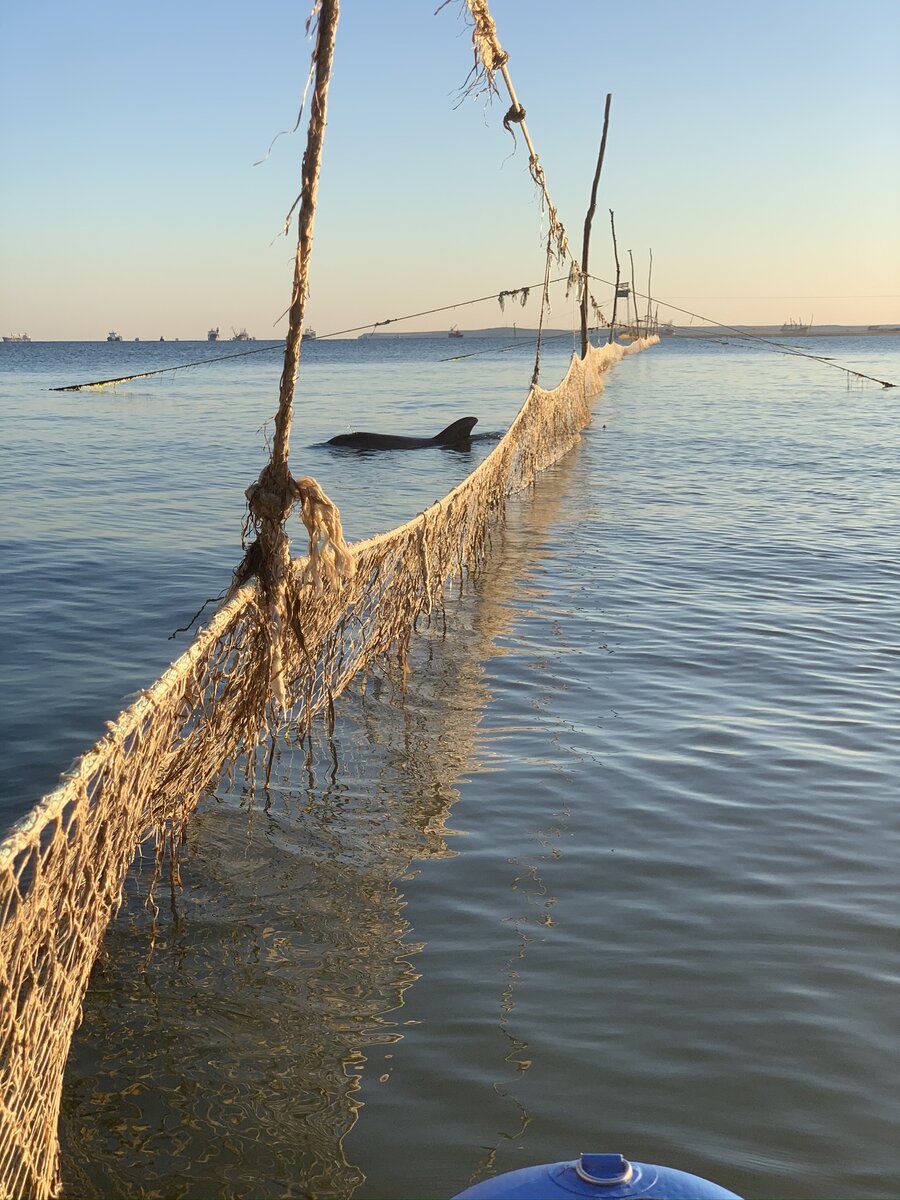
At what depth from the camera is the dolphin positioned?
20.8 meters

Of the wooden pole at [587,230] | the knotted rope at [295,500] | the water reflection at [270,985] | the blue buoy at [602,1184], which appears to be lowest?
the water reflection at [270,985]

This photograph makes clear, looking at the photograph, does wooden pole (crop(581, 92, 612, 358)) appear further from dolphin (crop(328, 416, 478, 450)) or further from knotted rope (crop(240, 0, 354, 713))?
knotted rope (crop(240, 0, 354, 713))

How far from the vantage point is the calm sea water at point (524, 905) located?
9.21ft

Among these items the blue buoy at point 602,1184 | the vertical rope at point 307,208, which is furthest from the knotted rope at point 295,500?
the blue buoy at point 602,1184

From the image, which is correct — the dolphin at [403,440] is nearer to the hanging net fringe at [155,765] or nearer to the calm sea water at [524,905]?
the calm sea water at [524,905]

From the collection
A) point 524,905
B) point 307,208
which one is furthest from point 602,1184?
point 307,208

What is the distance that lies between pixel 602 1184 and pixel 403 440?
769 inches

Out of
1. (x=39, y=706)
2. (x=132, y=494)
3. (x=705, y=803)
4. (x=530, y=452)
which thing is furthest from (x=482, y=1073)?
(x=132, y=494)

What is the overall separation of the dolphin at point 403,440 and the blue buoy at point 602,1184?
62.6ft

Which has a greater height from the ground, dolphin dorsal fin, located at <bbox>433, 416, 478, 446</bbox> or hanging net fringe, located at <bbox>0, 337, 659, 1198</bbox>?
dolphin dorsal fin, located at <bbox>433, 416, 478, 446</bbox>

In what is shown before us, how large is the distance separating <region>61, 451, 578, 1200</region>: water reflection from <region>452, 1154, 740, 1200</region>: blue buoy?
0.81 metres

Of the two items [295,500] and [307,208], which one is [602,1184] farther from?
[307,208]

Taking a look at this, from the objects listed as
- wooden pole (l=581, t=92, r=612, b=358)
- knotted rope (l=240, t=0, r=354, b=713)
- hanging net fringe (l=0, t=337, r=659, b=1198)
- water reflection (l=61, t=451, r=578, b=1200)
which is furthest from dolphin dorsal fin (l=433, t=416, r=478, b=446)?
knotted rope (l=240, t=0, r=354, b=713)

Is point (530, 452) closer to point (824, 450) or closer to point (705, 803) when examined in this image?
point (824, 450)
